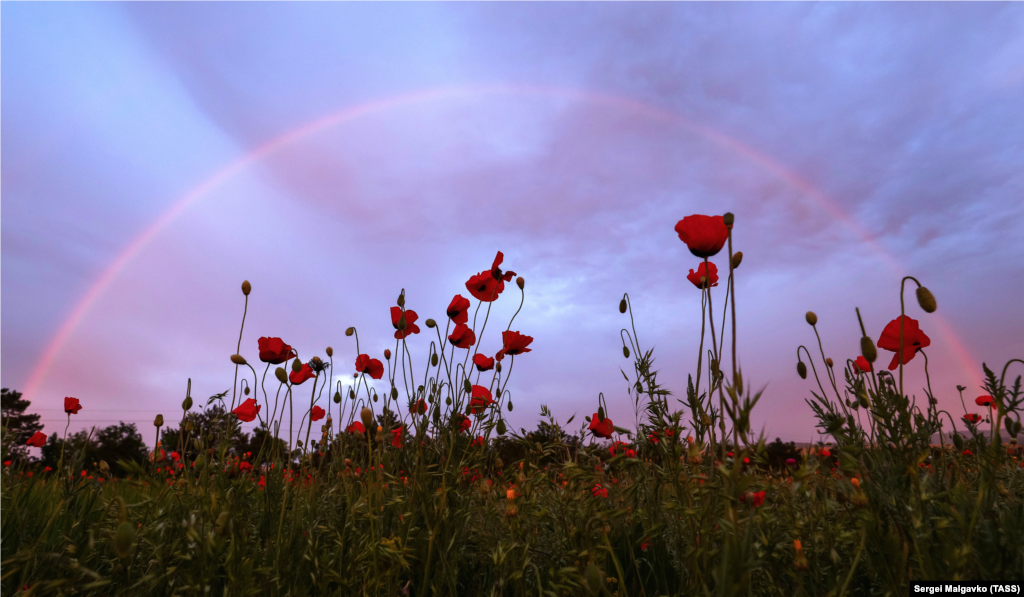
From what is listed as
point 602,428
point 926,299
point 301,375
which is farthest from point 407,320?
point 926,299

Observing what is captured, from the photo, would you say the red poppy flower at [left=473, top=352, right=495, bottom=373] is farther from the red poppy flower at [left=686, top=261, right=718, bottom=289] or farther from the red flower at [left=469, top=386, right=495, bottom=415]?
the red poppy flower at [left=686, top=261, right=718, bottom=289]

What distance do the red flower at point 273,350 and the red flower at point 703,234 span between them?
7.91 ft

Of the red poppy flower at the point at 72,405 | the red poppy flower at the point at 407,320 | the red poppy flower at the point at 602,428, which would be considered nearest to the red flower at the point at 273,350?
the red poppy flower at the point at 407,320

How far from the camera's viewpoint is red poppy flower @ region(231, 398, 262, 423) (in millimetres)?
2795

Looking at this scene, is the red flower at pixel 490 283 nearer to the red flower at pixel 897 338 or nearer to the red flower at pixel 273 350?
the red flower at pixel 273 350

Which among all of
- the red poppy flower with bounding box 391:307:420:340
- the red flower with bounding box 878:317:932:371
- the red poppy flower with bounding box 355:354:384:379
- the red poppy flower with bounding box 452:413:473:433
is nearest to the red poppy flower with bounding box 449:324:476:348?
the red poppy flower with bounding box 391:307:420:340

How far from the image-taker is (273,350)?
3135 millimetres

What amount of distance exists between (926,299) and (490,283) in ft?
6.65

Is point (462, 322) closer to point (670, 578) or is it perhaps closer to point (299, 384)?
point (299, 384)

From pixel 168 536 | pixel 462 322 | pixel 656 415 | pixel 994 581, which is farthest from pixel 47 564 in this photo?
pixel 994 581

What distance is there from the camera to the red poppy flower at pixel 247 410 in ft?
9.17

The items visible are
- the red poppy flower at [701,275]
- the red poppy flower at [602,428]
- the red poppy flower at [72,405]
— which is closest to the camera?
the red poppy flower at [701,275]

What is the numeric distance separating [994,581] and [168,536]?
256cm

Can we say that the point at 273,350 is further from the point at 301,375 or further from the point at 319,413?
the point at 319,413
